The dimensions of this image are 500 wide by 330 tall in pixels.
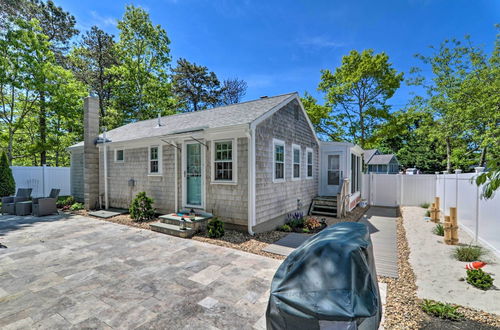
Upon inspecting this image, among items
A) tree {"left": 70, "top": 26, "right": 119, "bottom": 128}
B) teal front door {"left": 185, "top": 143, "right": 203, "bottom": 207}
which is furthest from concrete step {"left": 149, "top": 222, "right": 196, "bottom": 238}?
tree {"left": 70, "top": 26, "right": 119, "bottom": 128}

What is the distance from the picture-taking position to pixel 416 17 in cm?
1054

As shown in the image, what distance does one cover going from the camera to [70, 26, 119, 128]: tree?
19.3 m

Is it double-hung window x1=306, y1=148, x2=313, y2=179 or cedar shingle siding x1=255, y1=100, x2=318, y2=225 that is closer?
cedar shingle siding x1=255, y1=100, x2=318, y2=225

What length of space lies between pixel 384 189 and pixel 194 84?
19.6 m

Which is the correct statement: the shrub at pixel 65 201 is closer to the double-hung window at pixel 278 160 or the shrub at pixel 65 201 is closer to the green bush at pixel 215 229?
the green bush at pixel 215 229

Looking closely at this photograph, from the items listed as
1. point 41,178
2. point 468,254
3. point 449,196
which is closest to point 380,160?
point 449,196

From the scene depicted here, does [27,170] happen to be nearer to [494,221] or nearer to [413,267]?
[413,267]

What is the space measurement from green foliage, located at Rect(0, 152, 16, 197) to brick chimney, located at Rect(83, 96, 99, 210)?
15.6 ft

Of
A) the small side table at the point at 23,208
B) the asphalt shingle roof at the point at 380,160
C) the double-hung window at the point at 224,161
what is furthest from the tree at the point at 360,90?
the small side table at the point at 23,208

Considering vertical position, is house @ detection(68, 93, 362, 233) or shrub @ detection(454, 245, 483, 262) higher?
house @ detection(68, 93, 362, 233)

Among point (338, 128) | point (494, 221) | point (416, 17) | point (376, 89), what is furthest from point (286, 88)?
point (494, 221)

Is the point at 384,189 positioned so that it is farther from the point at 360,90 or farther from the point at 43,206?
the point at 43,206

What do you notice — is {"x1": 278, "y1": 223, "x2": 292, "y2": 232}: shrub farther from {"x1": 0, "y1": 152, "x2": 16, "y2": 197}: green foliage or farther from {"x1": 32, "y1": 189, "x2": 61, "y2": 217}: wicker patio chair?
{"x1": 0, "y1": 152, "x2": 16, "y2": 197}: green foliage

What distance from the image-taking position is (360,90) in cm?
1831
